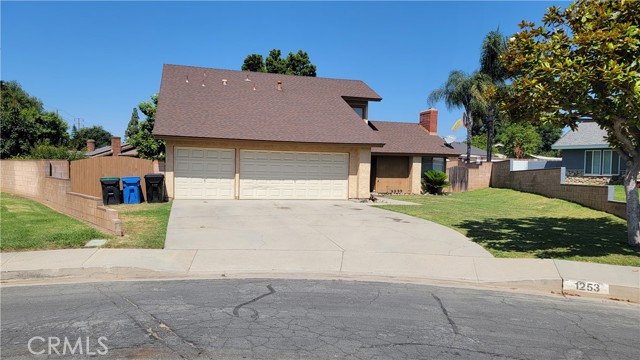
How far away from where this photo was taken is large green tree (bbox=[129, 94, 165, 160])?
3269 centimetres

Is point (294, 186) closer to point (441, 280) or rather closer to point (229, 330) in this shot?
point (441, 280)

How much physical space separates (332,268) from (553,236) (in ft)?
23.2

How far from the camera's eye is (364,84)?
89.4 feet

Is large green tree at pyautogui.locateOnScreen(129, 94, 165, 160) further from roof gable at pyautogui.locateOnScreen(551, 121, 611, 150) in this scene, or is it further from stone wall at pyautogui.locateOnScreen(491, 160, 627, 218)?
roof gable at pyautogui.locateOnScreen(551, 121, 611, 150)

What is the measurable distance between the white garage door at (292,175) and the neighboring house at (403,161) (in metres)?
4.41

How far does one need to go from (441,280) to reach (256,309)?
3.87m

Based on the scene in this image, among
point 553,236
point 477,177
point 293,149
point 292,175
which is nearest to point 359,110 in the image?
point 293,149

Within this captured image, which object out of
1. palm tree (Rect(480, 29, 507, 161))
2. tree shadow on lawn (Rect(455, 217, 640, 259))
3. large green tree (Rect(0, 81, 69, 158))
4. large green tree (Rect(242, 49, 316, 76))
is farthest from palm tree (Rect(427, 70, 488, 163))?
large green tree (Rect(0, 81, 69, 158))

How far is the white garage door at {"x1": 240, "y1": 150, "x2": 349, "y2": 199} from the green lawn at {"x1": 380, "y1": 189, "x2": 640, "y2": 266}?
4013 millimetres

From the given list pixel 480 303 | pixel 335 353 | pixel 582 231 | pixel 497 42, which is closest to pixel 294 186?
pixel 582 231

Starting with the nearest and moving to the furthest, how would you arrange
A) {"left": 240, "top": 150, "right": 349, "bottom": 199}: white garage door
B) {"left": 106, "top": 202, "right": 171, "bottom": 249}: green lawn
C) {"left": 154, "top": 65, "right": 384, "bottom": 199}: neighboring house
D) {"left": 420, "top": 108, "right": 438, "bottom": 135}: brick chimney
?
{"left": 106, "top": 202, "right": 171, "bottom": 249}: green lawn → {"left": 154, "top": 65, "right": 384, "bottom": 199}: neighboring house → {"left": 240, "top": 150, "right": 349, "bottom": 199}: white garage door → {"left": 420, "top": 108, "right": 438, "bottom": 135}: brick chimney

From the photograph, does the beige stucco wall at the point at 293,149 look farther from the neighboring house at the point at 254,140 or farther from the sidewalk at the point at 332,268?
the sidewalk at the point at 332,268

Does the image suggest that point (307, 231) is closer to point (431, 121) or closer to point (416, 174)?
point (416, 174)

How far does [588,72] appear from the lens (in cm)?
869
